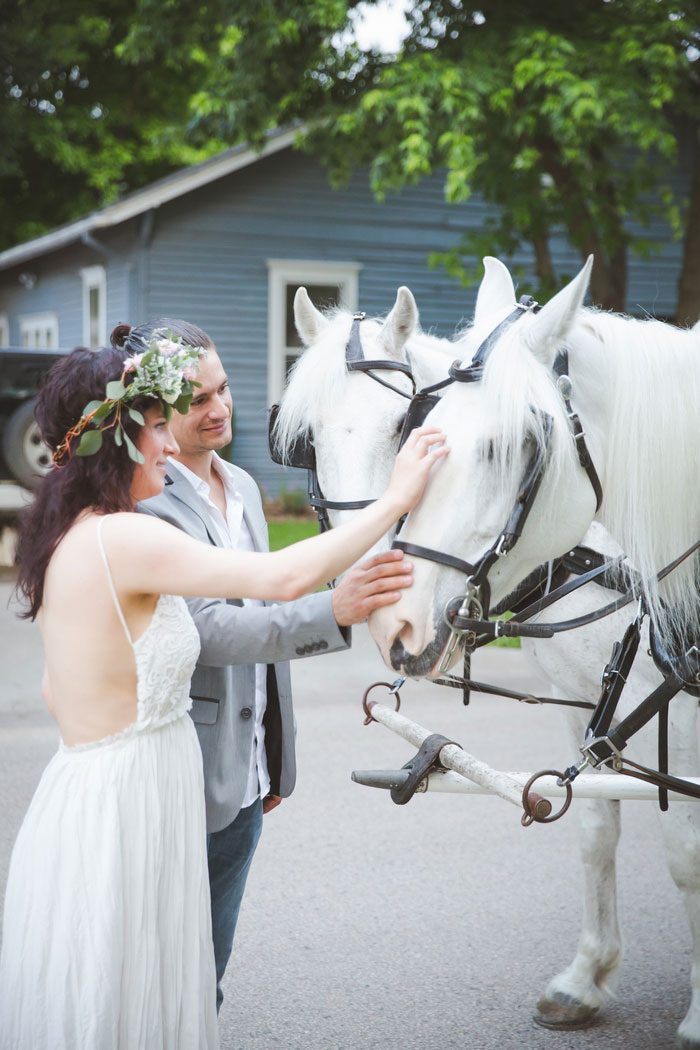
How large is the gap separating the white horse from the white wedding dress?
1.58 feet

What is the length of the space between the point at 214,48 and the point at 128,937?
1071 centimetres

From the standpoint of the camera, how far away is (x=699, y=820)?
2.61 metres

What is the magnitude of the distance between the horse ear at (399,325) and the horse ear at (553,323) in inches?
57.6

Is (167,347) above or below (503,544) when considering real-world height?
above

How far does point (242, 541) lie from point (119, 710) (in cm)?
68

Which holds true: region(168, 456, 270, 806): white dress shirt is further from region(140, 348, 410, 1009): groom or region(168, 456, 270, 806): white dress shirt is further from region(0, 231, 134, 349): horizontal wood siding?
region(0, 231, 134, 349): horizontal wood siding

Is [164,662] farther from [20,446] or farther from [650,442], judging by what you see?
[20,446]

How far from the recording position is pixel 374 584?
186 centimetres

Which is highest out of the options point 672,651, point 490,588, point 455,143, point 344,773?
point 455,143

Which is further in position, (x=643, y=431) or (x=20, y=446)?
(x=20, y=446)

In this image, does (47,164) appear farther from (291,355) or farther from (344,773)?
(344,773)

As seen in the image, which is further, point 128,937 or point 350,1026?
point 350,1026

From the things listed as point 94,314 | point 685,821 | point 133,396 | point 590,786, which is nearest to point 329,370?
point 133,396

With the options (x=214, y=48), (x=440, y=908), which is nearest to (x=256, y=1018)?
(x=440, y=908)
